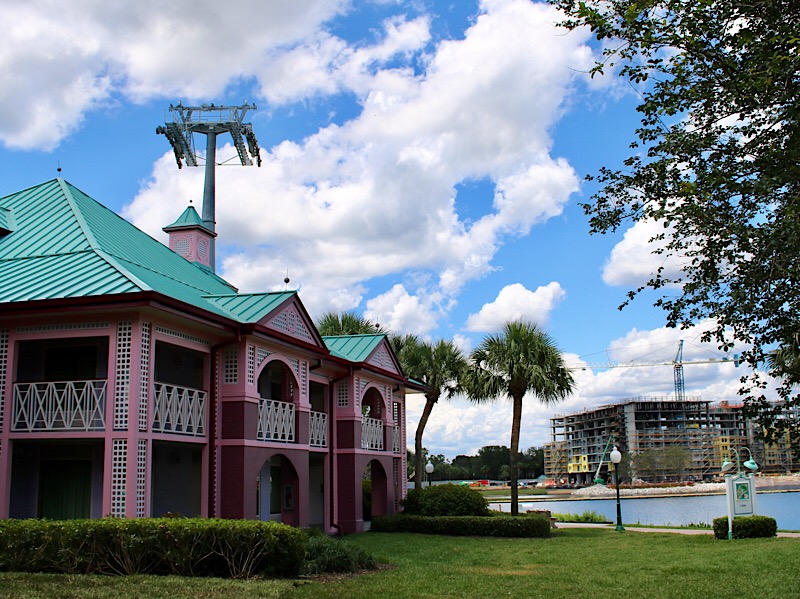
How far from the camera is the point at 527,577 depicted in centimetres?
1502

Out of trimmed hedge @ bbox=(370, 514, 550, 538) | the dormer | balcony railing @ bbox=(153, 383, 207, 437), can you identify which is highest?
the dormer

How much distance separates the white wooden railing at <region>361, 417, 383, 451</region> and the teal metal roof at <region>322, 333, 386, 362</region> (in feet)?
7.40

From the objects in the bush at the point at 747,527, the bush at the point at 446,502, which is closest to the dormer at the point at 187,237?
the bush at the point at 446,502

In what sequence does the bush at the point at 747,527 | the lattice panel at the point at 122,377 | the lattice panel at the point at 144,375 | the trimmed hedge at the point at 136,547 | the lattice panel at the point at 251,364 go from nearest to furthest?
the trimmed hedge at the point at 136,547 < the lattice panel at the point at 122,377 < the lattice panel at the point at 144,375 < the lattice panel at the point at 251,364 < the bush at the point at 747,527

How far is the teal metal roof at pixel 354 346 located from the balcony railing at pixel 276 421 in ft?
16.3

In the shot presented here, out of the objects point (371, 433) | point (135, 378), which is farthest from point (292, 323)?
point (371, 433)

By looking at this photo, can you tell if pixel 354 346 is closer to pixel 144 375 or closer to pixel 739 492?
pixel 144 375

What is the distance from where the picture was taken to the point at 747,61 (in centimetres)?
892

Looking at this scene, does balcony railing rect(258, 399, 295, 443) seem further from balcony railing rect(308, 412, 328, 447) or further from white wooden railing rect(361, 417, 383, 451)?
white wooden railing rect(361, 417, 383, 451)

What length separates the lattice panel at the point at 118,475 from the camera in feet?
49.6

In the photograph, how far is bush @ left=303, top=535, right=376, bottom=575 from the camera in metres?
14.7

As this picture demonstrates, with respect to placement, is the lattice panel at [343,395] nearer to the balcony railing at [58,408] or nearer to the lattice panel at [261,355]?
the lattice panel at [261,355]

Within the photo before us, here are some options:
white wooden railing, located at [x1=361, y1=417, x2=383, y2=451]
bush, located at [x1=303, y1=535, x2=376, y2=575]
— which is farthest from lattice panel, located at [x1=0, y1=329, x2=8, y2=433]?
white wooden railing, located at [x1=361, y1=417, x2=383, y2=451]

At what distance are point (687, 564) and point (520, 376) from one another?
46.3 feet
